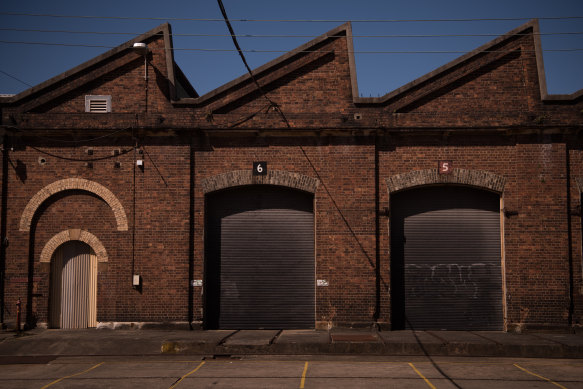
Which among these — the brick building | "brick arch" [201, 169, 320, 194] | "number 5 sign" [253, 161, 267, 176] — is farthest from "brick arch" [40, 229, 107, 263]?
"number 5 sign" [253, 161, 267, 176]

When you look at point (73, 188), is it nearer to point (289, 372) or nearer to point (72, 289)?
point (72, 289)

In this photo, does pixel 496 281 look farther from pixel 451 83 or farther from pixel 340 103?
pixel 340 103

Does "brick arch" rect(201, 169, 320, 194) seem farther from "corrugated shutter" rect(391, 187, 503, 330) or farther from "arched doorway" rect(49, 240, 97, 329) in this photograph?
"arched doorway" rect(49, 240, 97, 329)

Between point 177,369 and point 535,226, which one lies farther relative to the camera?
point 535,226

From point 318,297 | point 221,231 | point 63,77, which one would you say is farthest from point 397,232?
point 63,77

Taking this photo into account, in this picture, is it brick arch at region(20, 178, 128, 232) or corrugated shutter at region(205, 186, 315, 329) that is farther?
corrugated shutter at region(205, 186, 315, 329)

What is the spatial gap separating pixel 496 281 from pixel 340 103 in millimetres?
6895

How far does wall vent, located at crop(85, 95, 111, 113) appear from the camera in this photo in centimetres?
1548

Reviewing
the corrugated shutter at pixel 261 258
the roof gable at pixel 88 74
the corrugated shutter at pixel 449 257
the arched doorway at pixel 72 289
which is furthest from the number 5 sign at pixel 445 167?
the arched doorway at pixel 72 289

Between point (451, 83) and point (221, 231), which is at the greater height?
point (451, 83)

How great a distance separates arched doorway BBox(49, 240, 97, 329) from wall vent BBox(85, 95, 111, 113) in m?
3.91

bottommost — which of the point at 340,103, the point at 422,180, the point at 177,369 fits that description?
the point at 177,369

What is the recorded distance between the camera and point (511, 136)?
49.6 ft

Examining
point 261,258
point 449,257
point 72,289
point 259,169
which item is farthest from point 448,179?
point 72,289
